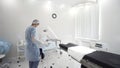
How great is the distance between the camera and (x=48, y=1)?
16.7ft

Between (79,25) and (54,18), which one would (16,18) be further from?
(79,25)

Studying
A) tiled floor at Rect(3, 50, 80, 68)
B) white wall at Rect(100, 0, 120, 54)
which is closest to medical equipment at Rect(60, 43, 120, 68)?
white wall at Rect(100, 0, 120, 54)

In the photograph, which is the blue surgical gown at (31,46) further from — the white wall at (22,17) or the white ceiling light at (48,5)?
the white ceiling light at (48,5)

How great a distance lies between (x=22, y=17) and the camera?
4641 mm

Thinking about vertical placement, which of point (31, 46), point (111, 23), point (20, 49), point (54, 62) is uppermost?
point (111, 23)

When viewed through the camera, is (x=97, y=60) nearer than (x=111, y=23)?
Yes

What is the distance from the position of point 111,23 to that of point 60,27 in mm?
2664

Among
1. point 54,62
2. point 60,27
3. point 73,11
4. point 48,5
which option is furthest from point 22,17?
point 73,11

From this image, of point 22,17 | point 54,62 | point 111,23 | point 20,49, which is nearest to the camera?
point 111,23

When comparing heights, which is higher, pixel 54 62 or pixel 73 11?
pixel 73 11

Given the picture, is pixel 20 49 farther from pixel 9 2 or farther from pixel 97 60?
pixel 97 60

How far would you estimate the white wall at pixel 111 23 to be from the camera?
3037 mm

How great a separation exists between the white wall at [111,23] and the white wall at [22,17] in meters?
2.27

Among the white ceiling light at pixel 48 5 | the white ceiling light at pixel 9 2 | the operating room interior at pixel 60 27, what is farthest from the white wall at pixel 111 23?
the white ceiling light at pixel 9 2
